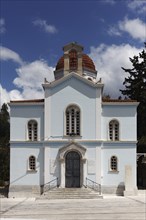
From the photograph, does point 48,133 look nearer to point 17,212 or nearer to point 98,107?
point 98,107

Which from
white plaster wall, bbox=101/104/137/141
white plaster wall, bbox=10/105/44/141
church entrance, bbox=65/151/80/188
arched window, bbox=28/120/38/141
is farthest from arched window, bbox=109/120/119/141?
arched window, bbox=28/120/38/141

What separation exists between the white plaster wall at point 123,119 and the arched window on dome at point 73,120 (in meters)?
2.13

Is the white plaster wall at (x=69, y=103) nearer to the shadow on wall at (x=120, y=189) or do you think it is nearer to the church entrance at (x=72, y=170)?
the church entrance at (x=72, y=170)

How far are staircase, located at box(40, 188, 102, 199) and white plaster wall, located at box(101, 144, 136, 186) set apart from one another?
212 centimetres

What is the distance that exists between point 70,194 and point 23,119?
302 inches

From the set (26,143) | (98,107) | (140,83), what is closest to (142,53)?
(140,83)

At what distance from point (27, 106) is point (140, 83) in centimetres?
2283

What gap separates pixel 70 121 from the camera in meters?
34.8

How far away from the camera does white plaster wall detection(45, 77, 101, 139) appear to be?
3459cm

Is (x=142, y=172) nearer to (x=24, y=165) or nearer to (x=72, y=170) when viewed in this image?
(x=72, y=170)

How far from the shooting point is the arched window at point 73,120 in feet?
114

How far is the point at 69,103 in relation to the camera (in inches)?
1377

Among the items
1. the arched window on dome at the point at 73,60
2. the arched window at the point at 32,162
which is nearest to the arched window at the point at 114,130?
the arched window on dome at the point at 73,60

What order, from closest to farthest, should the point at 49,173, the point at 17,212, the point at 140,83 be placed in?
the point at 17,212, the point at 49,173, the point at 140,83
